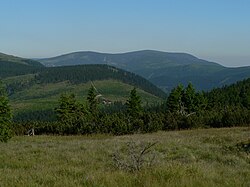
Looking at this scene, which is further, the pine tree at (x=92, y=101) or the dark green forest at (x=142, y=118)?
the pine tree at (x=92, y=101)

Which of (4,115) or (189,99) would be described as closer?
(4,115)

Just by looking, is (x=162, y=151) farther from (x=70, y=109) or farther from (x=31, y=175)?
(x=70, y=109)

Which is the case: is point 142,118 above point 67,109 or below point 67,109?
above

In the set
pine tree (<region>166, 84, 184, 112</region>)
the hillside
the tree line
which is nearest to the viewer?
the tree line

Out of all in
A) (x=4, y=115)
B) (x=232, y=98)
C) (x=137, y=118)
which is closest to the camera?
(x=4, y=115)

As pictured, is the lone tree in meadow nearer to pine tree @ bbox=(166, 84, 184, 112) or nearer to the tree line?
the tree line

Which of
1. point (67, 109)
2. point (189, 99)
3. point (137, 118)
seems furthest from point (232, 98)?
point (67, 109)

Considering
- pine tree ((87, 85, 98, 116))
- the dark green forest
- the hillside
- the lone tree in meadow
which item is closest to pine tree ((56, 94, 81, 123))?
the dark green forest

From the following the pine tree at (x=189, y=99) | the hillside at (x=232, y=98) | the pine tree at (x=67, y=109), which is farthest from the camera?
the hillside at (x=232, y=98)

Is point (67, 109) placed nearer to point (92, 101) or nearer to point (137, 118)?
point (92, 101)

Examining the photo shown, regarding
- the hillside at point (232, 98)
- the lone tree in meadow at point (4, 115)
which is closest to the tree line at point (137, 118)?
the lone tree in meadow at point (4, 115)

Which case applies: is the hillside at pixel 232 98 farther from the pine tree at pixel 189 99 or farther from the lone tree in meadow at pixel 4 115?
the lone tree in meadow at pixel 4 115

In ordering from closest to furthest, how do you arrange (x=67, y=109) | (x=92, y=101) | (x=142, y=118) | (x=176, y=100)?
1. (x=142, y=118)
2. (x=176, y=100)
3. (x=67, y=109)
4. (x=92, y=101)

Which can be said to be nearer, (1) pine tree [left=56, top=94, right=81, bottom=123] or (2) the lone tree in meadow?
(2) the lone tree in meadow
